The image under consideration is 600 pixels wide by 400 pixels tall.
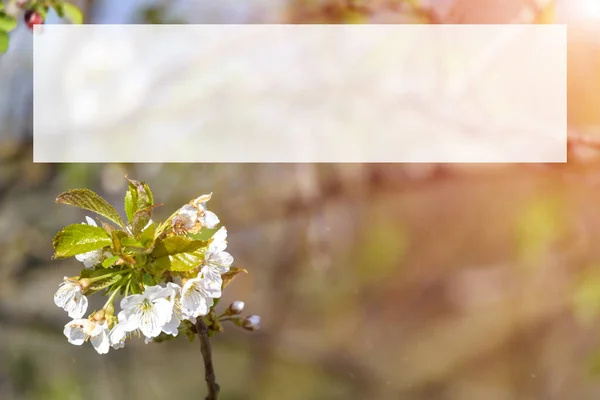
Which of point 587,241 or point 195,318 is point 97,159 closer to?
point 195,318

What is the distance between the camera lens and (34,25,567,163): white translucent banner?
44.8 inches

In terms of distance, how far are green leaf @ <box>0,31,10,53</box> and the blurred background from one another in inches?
0.9

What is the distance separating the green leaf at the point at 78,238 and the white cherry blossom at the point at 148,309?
0.31ft

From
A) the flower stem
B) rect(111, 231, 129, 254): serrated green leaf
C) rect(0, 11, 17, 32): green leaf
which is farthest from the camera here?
rect(0, 11, 17, 32): green leaf

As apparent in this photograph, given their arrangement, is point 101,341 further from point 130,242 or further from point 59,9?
point 59,9

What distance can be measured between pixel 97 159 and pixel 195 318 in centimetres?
61

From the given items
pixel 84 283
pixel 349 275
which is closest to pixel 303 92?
pixel 349 275

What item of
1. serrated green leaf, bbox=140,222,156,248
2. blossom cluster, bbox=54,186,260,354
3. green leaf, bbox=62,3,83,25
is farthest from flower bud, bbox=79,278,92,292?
green leaf, bbox=62,3,83,25

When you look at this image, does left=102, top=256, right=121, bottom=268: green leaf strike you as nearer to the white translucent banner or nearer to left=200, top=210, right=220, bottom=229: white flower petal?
left=200, top=210, right=220, bottom=229: white flower petal

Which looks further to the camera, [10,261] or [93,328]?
[10,261]

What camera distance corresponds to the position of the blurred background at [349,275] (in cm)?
116

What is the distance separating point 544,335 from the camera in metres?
1.16

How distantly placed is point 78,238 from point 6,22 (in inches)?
28.0

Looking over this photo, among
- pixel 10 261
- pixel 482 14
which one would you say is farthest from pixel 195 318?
pixel 482 14
